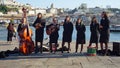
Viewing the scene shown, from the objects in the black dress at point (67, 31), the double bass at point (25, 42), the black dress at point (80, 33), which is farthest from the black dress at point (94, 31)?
the double bass at point (25, 42)

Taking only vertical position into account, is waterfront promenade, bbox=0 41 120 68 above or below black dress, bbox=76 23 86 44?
below

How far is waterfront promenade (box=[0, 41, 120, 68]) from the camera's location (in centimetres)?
1290

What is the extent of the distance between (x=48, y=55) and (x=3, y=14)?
499 feet

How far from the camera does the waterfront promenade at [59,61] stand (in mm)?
12898

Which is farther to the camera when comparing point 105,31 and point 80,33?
point 80,33

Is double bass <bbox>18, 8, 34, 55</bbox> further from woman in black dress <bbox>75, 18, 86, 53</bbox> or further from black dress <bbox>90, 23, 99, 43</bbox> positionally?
black dress <bbox>90, 23, 99, 43</bbox>

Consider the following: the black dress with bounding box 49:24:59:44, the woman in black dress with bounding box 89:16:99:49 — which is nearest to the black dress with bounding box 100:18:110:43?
the woman in black dress with bounding box 89:16:99:49

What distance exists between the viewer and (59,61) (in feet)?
45.5

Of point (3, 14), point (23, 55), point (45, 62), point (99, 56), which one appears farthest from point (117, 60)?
point (3, 14)

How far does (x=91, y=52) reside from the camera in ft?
50.4

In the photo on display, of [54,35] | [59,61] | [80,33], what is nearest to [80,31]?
[80,33]

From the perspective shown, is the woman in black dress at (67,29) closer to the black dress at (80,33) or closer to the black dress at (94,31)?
the black dress at (80,33)

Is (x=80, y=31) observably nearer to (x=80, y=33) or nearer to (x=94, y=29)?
(x=80, y=33)

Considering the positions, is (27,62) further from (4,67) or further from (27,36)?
(27,36)
